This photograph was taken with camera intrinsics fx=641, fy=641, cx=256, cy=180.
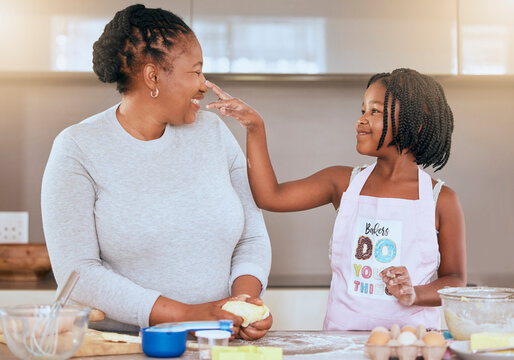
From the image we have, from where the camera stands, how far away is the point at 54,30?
2.29 meters

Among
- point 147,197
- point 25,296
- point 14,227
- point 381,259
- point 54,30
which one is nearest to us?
point 147,197

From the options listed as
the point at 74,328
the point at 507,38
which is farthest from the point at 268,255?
the point at 507,38

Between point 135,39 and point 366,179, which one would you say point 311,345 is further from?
point 135,39

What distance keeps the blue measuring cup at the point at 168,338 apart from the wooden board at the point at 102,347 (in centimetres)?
4

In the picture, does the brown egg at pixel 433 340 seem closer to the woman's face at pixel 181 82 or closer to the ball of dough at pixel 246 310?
the ball of dough at pixel 246 310

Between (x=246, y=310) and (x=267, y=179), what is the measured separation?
1.37 ft

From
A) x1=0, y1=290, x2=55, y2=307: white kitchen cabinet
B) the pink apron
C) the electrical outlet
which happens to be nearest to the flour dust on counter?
the pink apron

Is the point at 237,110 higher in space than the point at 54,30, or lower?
lower

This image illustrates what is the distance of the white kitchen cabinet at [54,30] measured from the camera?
7.48ft

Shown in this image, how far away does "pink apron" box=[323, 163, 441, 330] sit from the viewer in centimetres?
142

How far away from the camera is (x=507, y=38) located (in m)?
A: 2.34

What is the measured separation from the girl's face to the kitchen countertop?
0.47 meters

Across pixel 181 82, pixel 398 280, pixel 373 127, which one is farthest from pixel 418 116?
pixel 181 82

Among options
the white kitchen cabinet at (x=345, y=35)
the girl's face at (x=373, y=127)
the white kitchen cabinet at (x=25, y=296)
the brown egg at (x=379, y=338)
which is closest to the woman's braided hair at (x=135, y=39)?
the girl's face at (x=373, y=127)
